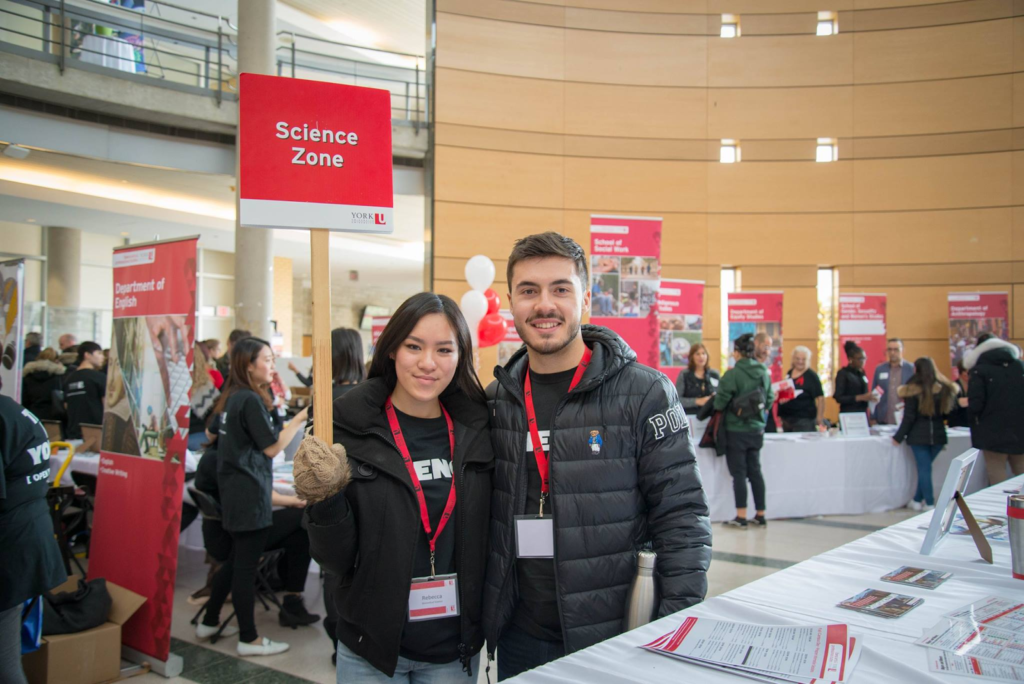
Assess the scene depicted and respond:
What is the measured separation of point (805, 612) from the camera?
1355 mm

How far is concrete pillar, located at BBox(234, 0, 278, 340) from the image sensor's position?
778cm

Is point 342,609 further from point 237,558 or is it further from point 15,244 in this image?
point 15,244

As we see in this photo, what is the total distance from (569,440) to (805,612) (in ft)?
1.98

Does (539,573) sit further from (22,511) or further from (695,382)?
(695,382)

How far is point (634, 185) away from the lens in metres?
8.41

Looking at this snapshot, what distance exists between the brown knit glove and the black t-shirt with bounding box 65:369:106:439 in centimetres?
496

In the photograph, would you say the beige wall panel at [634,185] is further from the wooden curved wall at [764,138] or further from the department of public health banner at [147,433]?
the department of public health banner at [147,433]

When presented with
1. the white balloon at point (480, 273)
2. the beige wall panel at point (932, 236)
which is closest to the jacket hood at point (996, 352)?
the beige wall panel at point (932, 236)

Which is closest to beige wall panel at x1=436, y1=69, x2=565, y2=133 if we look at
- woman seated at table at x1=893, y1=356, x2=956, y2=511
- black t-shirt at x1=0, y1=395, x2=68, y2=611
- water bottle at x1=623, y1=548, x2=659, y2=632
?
woman seated at table at x1=893, y1=356, x2=956, y2=511

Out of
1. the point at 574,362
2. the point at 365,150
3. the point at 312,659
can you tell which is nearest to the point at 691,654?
the point at 574,362

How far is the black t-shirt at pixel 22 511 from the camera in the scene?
2.09 metres

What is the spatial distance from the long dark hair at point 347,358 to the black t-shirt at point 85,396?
10.4ft

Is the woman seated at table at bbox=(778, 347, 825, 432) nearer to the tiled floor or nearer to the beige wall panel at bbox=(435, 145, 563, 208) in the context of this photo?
the tiled floor

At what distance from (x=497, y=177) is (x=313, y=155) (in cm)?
696
